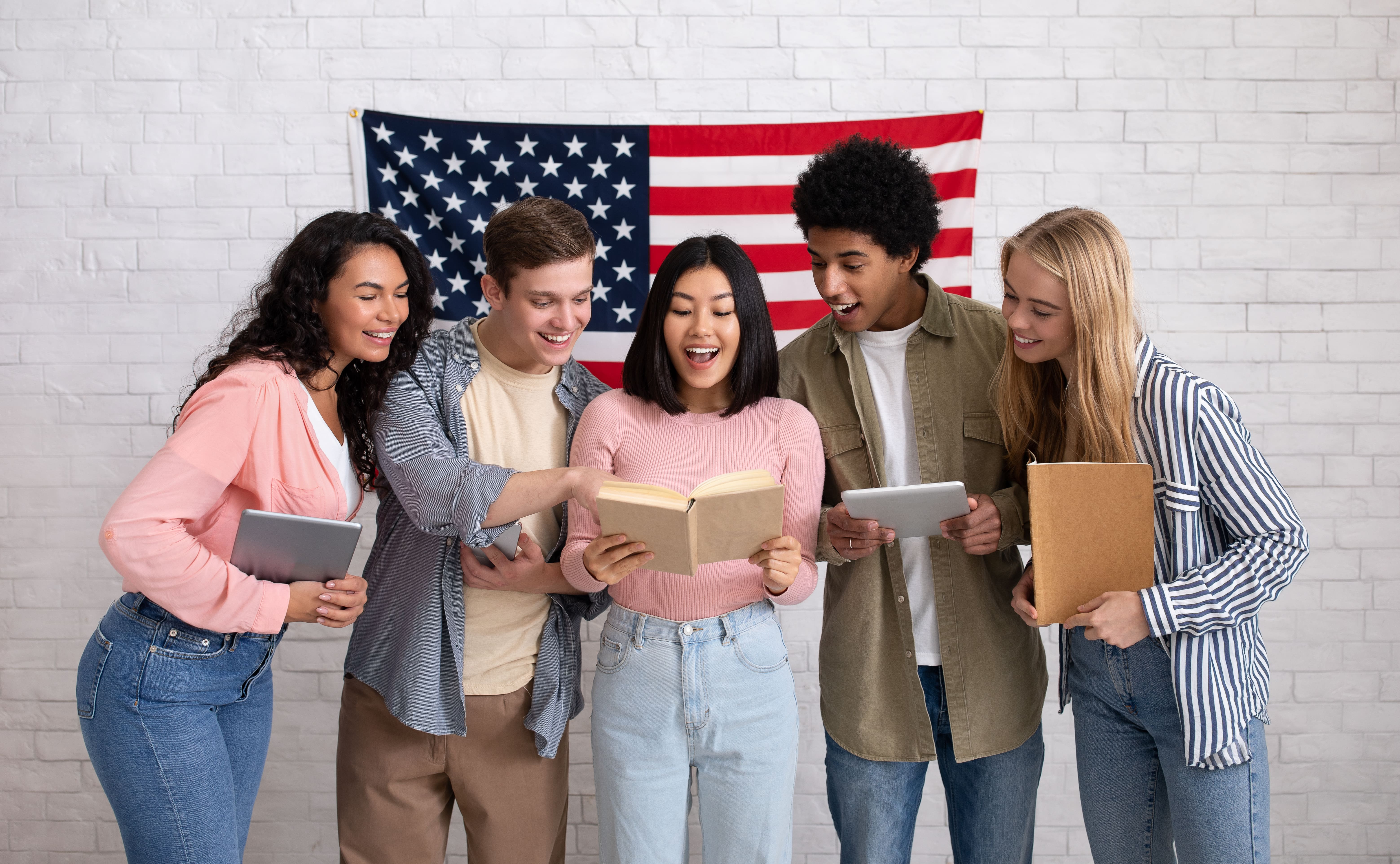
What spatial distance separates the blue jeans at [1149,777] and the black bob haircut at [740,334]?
0.87 metres

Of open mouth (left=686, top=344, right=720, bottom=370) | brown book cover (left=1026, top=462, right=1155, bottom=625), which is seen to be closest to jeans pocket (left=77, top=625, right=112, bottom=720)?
open mouth (left=686, top=344, right=720, bottom=370)

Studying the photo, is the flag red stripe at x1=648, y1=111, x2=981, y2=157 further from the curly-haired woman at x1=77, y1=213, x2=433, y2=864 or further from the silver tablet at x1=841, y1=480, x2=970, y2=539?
the silver tablet at x1=841, y1=480, x2=970, y2=539

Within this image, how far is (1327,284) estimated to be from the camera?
3018mm

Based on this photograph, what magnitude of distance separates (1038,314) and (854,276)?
430 millimetres

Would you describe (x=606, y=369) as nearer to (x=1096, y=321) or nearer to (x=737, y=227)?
(x=737, y=227)

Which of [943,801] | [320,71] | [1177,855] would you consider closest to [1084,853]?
[943,801]

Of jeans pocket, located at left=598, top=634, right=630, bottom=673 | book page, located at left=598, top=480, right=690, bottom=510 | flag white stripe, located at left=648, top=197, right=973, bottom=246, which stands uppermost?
flag white stripe, located at left=648, top=197, right=973, bottom=246

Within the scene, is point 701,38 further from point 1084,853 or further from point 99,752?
point 1084,853

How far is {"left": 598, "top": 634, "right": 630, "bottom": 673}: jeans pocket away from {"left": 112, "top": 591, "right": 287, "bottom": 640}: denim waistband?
0.74m

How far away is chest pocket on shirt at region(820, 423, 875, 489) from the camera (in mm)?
2049

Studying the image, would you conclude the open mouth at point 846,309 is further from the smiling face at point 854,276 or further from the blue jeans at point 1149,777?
the blue jeans at point 1149,777

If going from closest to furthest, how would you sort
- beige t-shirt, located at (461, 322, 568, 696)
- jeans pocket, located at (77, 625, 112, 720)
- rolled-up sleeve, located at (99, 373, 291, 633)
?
rolled-up sleeve, located at (99, 373, 291, 633) < jeans pocket, located at (77, 625, 112, 720) < beige t-shirt, located at (461, 322, 568, 696)

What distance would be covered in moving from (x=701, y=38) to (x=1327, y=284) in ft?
7.38

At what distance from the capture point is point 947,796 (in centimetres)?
213
